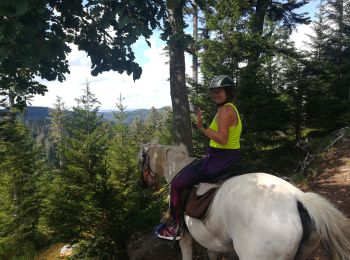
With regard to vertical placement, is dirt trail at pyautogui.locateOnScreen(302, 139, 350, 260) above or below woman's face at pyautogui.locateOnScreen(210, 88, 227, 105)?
below

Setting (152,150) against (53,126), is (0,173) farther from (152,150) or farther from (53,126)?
(53,126)

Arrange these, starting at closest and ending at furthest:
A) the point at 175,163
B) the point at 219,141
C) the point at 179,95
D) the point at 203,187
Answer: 1. the point at 219,141
2. the point at 203,187
3. the point at 175,163
4. the point at 179,95

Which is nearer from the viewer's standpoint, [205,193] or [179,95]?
[205,193]

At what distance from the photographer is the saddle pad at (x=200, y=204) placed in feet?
13.8

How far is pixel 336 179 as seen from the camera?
915 centimetres

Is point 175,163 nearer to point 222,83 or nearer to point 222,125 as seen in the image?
point 222,125

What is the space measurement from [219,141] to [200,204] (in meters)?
0.92

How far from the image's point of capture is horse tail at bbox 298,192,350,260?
340 cm

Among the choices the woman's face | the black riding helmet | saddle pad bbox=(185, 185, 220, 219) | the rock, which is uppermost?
the black riding helmet

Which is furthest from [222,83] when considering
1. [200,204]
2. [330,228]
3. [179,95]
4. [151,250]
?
[151,250]

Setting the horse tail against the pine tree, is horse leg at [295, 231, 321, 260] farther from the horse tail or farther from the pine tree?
the pine tree

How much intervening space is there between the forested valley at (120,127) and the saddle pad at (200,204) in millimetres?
1235

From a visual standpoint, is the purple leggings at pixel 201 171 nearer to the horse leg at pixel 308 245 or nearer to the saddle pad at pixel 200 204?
the saddle pad at pixel 200 204

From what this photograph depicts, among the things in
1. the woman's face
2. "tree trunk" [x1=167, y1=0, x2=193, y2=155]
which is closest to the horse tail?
the woman's face
